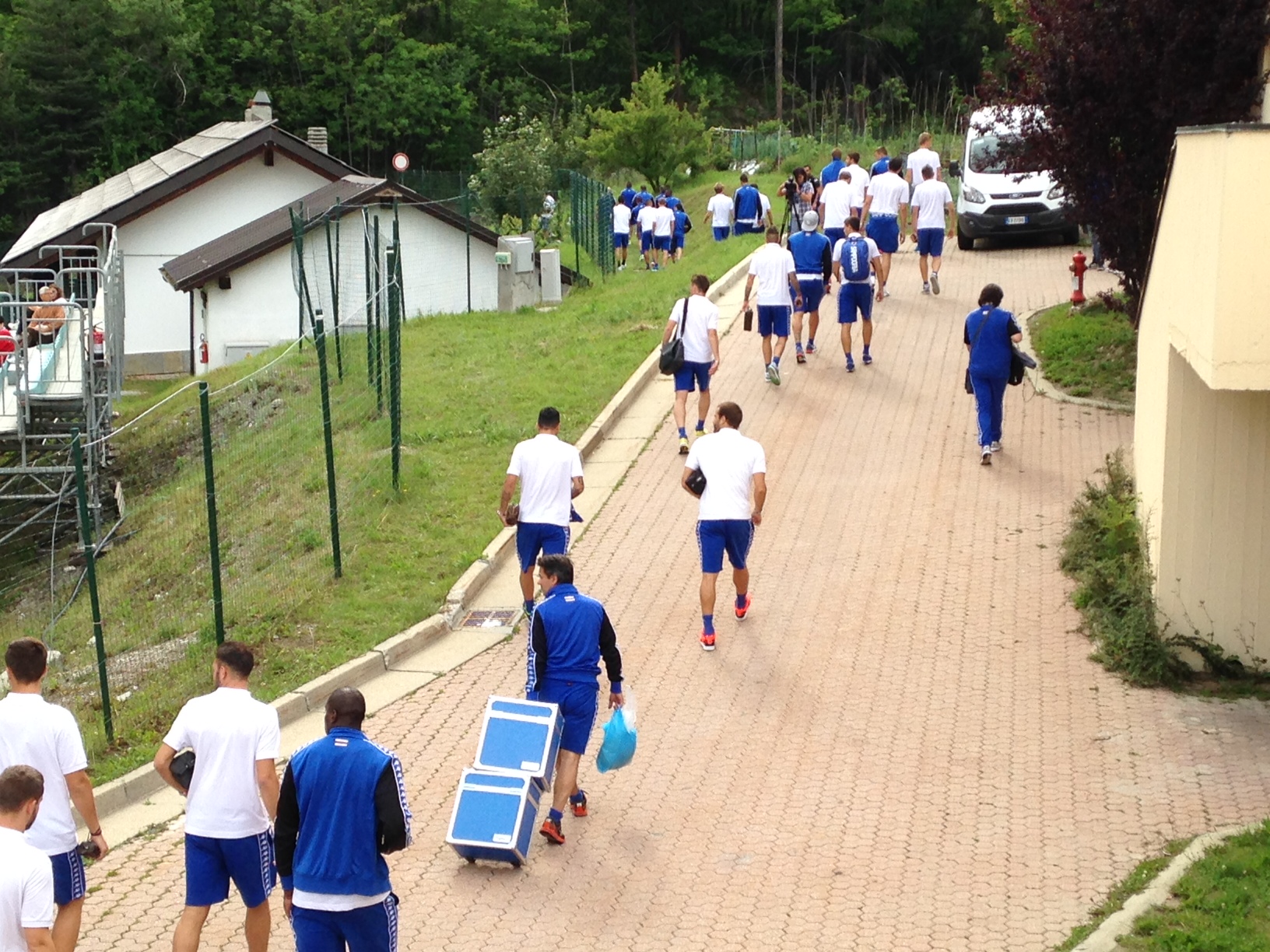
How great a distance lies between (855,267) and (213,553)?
8889 millimetres

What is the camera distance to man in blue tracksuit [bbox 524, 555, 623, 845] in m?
8.08

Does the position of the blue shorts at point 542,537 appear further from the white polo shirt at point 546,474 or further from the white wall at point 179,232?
the white wall at point 179,232

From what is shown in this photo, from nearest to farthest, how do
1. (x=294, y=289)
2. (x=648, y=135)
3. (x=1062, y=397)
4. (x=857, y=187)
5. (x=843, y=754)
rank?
(x=843, y=754) → (x=1062, y=397) → (x=857, y=187) → (x=294, y=289) → (x=648, y=135)

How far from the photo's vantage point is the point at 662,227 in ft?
97.3

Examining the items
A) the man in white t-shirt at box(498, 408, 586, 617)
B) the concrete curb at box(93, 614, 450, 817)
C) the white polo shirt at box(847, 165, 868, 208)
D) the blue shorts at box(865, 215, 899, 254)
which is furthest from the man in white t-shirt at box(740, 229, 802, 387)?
the concrete curb at box(93, 614, 450, 817)

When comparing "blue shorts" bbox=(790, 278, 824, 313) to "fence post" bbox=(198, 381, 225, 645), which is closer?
"fence post" bbox=(198, 381, 225, 645)

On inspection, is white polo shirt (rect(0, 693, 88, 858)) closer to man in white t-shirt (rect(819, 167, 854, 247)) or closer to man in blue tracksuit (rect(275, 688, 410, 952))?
man in blue tracksuit (rect(275, 688, 410, 952))

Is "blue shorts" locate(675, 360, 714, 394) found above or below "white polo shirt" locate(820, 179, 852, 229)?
below

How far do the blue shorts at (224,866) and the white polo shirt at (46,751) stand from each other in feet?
1.82

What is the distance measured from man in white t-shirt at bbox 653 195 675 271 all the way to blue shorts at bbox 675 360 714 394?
15.2 metres

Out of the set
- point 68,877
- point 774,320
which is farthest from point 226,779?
point 774,320

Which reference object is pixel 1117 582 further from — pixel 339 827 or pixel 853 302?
pixel 339 827

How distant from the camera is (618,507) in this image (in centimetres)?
1436

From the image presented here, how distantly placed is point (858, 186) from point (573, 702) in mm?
15255
